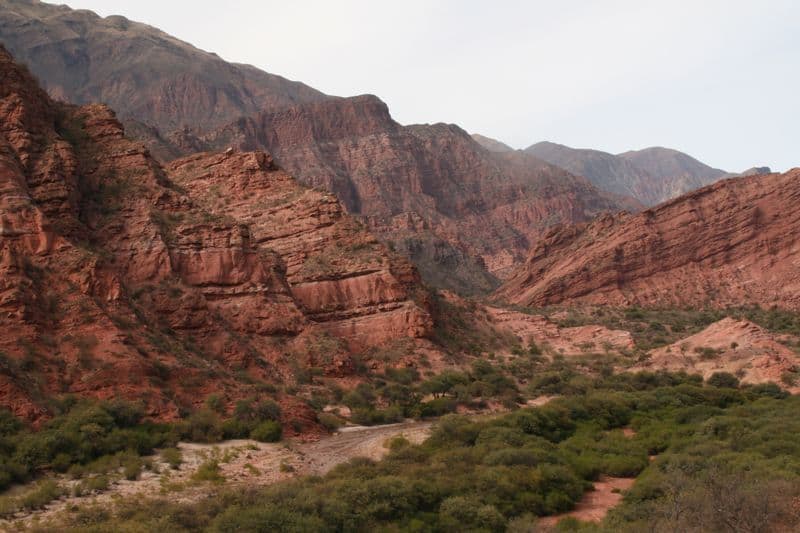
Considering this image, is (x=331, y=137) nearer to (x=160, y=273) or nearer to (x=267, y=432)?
(x=160, y=273)

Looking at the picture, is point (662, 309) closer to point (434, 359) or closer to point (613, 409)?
point (434, 359)

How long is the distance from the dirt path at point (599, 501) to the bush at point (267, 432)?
12.0m

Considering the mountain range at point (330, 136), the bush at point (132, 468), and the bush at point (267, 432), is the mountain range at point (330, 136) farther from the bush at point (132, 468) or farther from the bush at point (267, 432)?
the bush at point (132, 468)

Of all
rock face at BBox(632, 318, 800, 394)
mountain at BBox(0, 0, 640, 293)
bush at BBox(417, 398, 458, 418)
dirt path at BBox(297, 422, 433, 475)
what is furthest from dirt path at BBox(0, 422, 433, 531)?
mountain at BBox(0, 0, 640, 293)

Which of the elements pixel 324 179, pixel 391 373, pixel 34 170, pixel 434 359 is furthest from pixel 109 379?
pixel 324 179

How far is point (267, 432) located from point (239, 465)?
4002mm

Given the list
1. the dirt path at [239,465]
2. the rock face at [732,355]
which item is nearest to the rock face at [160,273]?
the dirt path at [239,465]

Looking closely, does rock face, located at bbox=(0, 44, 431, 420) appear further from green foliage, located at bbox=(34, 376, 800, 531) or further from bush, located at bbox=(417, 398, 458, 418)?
green foliage, located at bbox=(34, 376, 800, 531)

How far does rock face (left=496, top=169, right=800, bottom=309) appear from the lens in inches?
3391

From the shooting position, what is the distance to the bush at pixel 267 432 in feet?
98.9

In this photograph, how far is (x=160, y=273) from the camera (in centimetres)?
4403

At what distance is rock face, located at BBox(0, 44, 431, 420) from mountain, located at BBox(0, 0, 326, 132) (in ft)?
348

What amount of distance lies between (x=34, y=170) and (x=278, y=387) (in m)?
17.0

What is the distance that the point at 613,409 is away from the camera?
38.5 m
